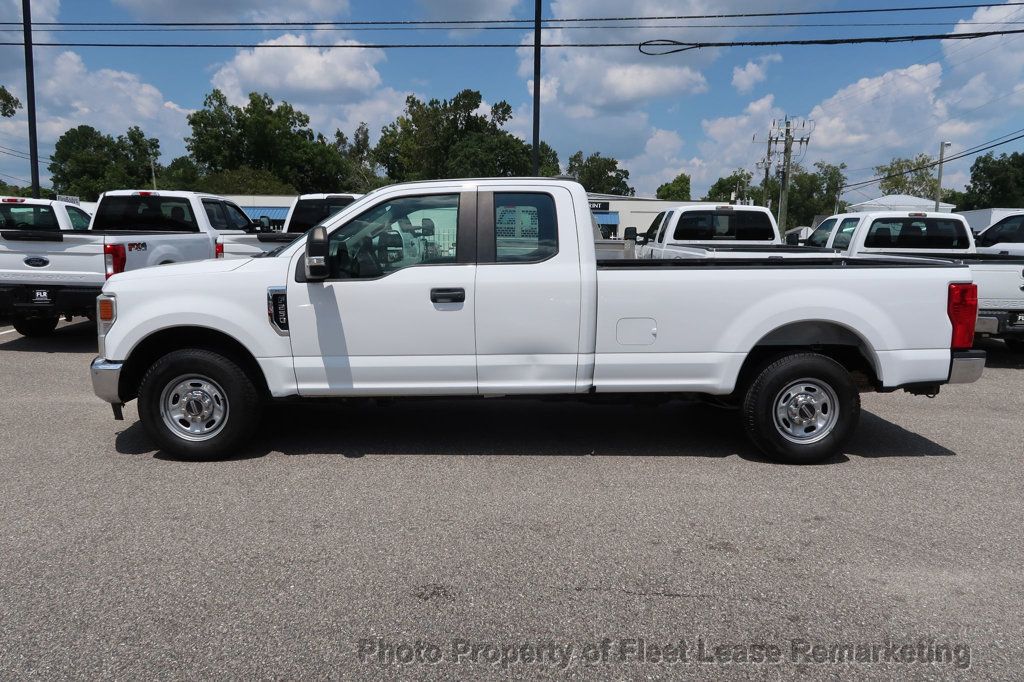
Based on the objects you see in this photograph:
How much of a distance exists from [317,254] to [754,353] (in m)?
3.19

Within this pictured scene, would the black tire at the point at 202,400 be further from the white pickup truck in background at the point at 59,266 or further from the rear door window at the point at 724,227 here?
the rear door window at the point at 724,227

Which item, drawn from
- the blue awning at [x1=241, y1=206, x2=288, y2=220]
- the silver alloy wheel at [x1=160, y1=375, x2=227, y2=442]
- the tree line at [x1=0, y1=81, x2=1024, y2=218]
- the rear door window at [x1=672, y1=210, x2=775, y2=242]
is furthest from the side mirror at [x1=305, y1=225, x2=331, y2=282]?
the tree line at [x1=0, y1=81, x2=1024, y2=218]

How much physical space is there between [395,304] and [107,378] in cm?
209

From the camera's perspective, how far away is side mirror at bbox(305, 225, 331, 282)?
16.2 feet

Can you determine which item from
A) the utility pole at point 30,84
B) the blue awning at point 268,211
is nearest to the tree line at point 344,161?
the blue awning at point 268,211

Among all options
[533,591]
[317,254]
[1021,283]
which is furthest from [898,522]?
[1021,283]

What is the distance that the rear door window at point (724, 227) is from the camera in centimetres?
1313

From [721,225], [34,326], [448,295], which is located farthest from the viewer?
[721,225]

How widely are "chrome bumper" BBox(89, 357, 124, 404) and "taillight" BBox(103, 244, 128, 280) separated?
4.95 metres

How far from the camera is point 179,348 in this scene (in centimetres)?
563

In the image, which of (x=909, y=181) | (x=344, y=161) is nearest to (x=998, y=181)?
(x=909, y=181)

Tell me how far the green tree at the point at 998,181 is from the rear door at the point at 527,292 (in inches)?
3347

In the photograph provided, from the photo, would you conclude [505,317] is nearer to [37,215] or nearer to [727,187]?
[37,215]

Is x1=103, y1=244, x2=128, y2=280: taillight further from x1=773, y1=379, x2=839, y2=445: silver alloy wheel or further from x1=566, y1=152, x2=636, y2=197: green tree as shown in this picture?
x1=566, y1=152, x2=636, y2=197: green tree
